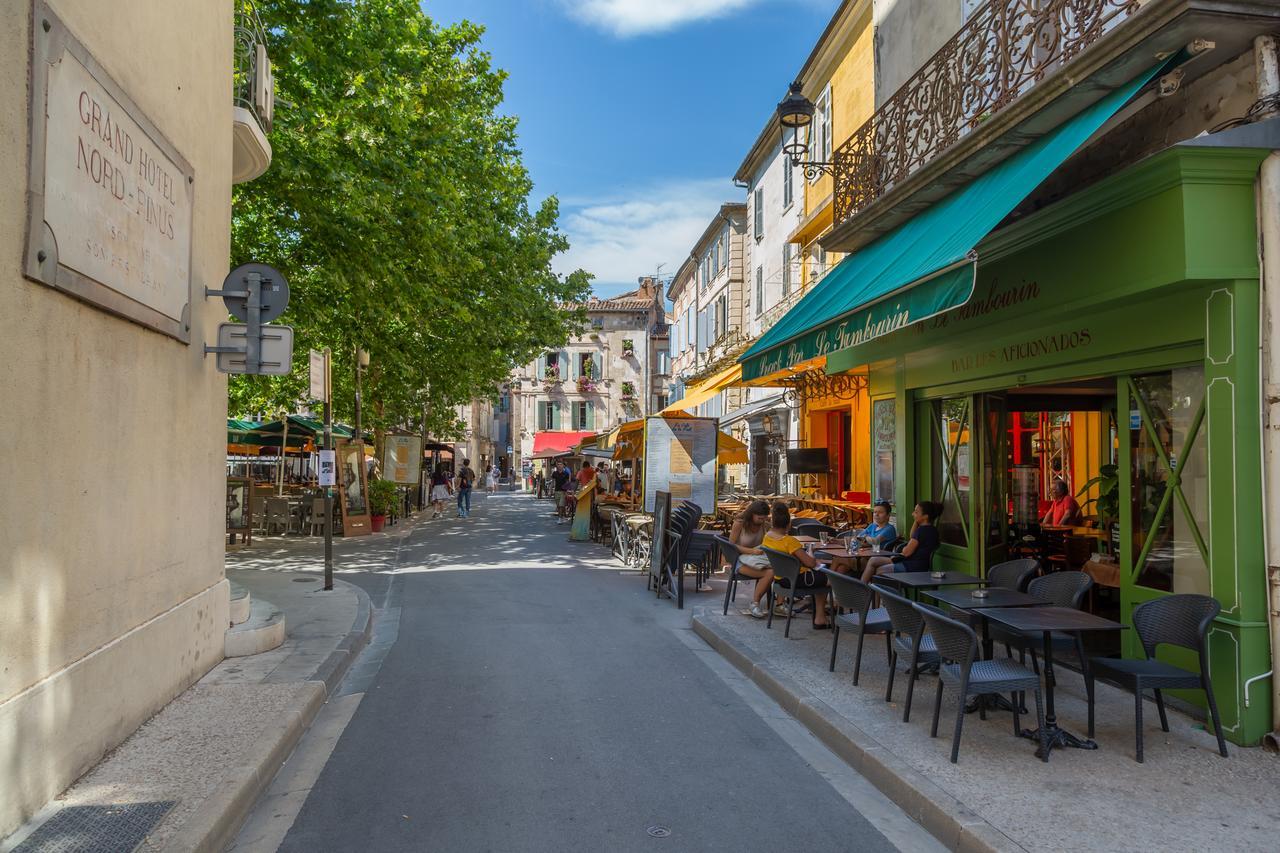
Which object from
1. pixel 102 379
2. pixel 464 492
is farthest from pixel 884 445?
pixel 464 492

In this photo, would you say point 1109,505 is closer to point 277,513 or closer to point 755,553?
point 755,553

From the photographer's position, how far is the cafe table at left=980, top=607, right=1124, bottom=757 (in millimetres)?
5082

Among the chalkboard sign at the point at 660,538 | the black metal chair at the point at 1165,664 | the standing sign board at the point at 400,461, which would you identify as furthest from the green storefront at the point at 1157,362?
the standing sign board at the point at 400,461

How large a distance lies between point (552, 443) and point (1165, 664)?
50368 millimetres

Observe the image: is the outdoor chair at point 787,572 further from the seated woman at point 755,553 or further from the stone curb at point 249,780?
the stone curb at point 249,780

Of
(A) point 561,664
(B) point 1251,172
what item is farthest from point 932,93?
(A) point 561,664

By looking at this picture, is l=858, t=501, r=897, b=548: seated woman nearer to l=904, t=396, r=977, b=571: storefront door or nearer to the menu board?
l=904, t=396, r=977, b=571: storefront door

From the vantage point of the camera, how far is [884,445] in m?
11.2

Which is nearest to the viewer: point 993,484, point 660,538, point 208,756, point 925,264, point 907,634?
point 208,756

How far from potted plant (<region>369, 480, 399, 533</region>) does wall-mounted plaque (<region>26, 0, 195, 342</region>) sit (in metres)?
15.5

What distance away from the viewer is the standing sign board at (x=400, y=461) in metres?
23.6

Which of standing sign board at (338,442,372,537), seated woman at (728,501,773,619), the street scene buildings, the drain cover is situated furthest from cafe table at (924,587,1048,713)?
standing sign board at (338,442,372,537)

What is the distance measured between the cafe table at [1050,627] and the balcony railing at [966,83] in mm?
3772

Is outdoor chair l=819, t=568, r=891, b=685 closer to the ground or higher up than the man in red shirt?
closer to the ground
